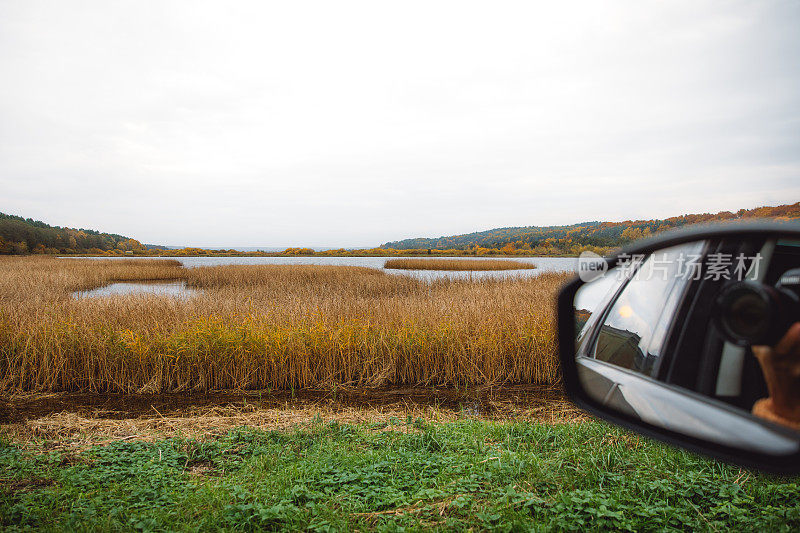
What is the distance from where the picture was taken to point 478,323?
349 inches

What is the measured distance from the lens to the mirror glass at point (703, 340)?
2.32ft

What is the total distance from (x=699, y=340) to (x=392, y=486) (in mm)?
2575

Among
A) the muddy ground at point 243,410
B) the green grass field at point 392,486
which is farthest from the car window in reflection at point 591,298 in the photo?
the muddy ground at point 243,410

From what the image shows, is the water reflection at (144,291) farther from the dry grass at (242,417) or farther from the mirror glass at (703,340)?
the mirror glass at (703,340)

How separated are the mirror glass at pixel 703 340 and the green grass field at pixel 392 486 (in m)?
1.35

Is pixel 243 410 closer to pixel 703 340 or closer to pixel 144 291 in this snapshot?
pixel 703 340

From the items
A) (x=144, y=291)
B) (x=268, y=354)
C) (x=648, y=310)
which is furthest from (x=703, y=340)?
(x=144, y=291)

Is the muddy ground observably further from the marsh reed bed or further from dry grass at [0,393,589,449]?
the marsh reed bed

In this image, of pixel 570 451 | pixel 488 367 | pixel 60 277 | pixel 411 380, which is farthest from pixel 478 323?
pixel 60 277

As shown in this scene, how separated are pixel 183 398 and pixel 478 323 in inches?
220

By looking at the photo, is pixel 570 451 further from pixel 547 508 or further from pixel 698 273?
pixel 698 273

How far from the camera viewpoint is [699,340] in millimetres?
1232

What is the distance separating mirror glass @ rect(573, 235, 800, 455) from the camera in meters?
0.71

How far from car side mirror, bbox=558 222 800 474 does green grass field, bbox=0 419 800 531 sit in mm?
1348
